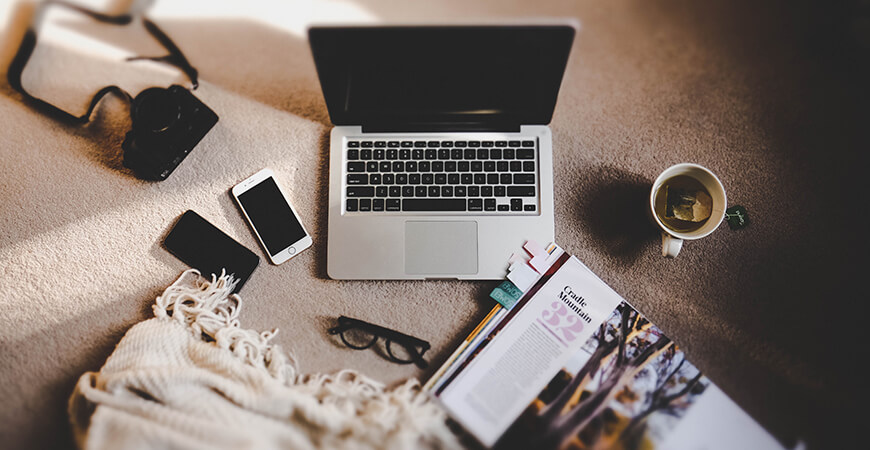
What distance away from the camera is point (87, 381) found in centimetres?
73

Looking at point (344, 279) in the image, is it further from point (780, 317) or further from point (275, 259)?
point (780, 317)

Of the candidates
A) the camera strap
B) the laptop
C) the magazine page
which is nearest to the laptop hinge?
the laptop

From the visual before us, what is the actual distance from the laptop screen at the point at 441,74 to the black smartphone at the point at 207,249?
280 mm

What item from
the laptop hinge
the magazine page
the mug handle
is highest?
the mug handle

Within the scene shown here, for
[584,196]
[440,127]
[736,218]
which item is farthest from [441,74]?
[736,218]

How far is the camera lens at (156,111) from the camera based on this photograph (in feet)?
2.63

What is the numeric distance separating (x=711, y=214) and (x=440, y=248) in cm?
43

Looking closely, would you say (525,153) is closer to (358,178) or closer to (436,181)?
(436,181)

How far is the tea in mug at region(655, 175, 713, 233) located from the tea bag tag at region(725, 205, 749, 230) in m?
0.08

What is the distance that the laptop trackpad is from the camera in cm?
78

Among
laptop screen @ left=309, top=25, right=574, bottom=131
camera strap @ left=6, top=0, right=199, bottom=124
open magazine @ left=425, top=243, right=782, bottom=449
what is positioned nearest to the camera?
laptop screen @ left=309, top=25, right=574, bottom=131

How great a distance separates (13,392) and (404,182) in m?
0.70

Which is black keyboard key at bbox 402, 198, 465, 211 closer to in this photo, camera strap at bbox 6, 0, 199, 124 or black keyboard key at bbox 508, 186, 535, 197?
black keyboard key at bbox 508, 186, 535, 197

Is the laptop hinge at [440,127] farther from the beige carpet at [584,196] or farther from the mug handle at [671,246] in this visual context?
the mug handle at [671,246]
